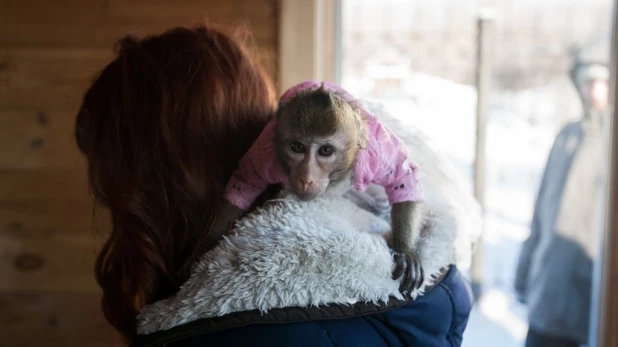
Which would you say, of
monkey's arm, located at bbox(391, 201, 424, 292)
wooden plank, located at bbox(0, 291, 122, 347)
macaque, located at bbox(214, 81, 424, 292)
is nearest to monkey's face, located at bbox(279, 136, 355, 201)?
macaque, located at bbox(214, 81, 424, 292)

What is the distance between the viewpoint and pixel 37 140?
4.43ft

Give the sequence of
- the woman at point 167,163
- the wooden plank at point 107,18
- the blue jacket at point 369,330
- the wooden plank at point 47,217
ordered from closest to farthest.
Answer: the blue jacket at point 369,330, the woman at point 167,163, the wooden plank at point 107,18, the wooden plank at point 47,217

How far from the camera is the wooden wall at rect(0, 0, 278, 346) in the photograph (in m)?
1.28

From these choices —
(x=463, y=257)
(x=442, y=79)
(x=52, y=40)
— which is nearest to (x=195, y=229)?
(x=463, y=257)

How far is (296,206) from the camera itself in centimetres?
79

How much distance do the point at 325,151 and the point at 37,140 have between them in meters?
0.83

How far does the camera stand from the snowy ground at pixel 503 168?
1764 mm

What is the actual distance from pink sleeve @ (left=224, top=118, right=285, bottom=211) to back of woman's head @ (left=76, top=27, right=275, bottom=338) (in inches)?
1.5

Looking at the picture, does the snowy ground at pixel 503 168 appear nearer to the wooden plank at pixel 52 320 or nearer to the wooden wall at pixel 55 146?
the wooden wall at pixel 55 146

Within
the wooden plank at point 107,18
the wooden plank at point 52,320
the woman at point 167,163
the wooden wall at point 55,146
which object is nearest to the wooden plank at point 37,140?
the wooden wall at point 55,146

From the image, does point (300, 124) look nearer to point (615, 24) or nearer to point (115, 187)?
point (115, 187)

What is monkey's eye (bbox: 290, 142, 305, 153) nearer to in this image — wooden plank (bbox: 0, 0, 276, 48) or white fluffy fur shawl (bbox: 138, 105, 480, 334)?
white fluffy fur shawl (bbox: 138, 105, 480, 334)

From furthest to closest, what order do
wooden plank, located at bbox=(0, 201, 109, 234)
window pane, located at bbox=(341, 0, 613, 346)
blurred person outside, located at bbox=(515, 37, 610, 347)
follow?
blurred person outside, located at bbox=(515, 37, 610, 347) → window pane, located at bbox=(341, 0, 613, 346) → wooden plank, located at bbox=(0, 201, 109, 234)

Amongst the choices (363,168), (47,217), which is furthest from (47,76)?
(363,168)
